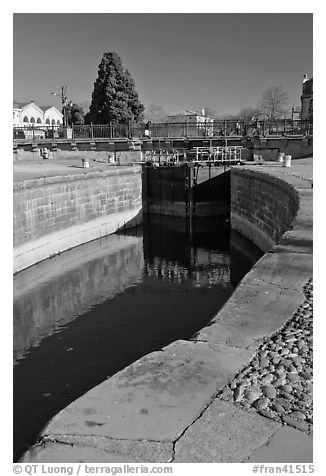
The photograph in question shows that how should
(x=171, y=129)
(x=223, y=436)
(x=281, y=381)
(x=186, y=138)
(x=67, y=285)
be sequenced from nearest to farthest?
(x=223, y=436)
(x=281, y=381)
(x=67, y=285)
(x=186, y=138)
(x=171, y=129)

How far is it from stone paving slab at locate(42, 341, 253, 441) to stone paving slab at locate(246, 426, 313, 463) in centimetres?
50

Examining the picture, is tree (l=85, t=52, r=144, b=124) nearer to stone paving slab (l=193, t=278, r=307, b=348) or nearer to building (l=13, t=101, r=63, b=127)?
building (l=13, t=101, r=63, b=127)

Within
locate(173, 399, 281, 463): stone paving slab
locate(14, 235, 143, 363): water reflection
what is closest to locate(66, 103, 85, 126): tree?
Result: locate(14, 235, 143, 363): water reflection

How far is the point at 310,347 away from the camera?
3.71 meters

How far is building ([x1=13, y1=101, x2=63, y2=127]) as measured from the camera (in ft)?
205

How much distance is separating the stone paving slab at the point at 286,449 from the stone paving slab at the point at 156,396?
499 millimetres

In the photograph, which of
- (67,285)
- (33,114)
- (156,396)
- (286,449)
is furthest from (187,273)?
(33,114)

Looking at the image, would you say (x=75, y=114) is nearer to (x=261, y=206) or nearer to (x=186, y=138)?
(x=186, y=138)

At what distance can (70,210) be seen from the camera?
16.2m

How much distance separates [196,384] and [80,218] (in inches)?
560

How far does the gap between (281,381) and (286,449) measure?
0.73 metres

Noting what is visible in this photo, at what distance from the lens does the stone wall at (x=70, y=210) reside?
13328mm

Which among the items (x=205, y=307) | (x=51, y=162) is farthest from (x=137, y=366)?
(x=51, y=162)
